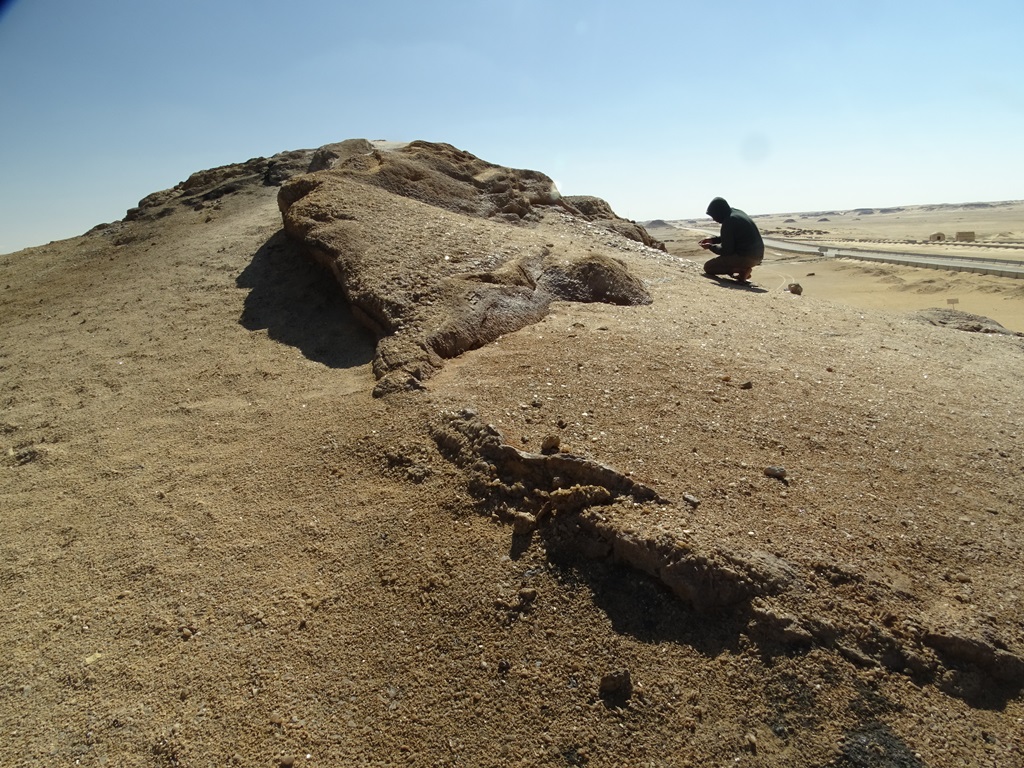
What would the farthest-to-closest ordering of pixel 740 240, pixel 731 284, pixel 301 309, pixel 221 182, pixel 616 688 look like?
pixel 221 182, pixel 740 240, pixel 731 284, pixel 301 309, pixel 616 688

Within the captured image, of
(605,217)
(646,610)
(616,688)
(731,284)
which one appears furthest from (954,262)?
(616,688)

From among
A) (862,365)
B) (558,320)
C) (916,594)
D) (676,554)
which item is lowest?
(916,594)

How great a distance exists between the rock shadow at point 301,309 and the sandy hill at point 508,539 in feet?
0.21

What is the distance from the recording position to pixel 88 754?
97.0 inches

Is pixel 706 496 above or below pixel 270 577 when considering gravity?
above

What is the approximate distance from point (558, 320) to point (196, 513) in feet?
9.52

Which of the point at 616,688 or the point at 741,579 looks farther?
the point at 741,579

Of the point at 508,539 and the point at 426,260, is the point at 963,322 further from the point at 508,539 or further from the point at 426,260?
the point at 508,539

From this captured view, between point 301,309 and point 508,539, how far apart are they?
3.89 meters

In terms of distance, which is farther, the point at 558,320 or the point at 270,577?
the point at 558,320

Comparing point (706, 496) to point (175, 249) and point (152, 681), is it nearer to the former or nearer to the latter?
point (152, 681)

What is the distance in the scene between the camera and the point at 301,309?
6.05 m

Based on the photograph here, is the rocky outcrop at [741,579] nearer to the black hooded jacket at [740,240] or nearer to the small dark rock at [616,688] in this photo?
the small dark rock at [616,688]

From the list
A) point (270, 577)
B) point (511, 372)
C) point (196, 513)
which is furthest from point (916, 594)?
point (196, 513)
